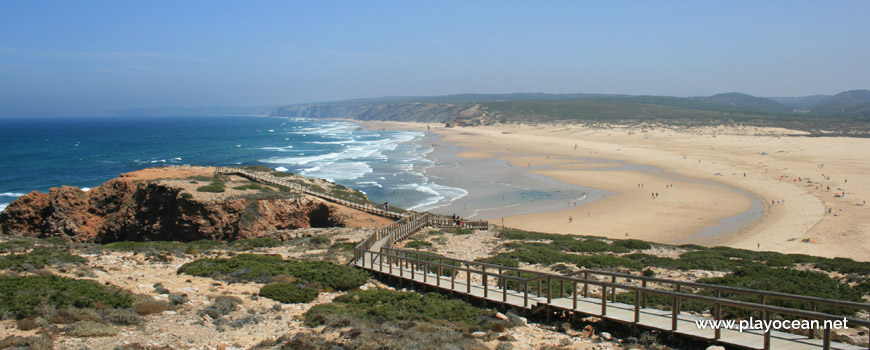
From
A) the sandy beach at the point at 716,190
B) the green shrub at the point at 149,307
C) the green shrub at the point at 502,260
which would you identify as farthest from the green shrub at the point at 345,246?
the sandy beach at the point at 716,190

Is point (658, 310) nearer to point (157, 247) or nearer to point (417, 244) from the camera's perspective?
point (417, 244)

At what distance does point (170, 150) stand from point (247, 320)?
301ft

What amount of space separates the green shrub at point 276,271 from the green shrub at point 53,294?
2.76 meters

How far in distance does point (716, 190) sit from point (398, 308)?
130ft

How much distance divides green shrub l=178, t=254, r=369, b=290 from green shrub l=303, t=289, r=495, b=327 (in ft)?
3.26

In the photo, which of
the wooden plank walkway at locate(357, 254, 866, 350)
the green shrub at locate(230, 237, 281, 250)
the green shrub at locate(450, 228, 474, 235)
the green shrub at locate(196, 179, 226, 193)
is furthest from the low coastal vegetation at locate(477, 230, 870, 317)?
the green shrub at locate(196, 179, 226, 193)

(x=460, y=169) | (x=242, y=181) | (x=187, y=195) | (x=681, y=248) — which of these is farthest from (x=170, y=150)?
(x=681, y=248)

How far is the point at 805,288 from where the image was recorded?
11672 millimetres

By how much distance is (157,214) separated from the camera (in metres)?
24.0

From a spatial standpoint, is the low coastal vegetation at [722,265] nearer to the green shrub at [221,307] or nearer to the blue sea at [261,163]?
the green shrub at [221,307]

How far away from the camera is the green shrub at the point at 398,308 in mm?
9203

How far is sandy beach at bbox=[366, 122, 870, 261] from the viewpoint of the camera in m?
28.4

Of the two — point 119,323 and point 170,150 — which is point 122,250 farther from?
point 170,150

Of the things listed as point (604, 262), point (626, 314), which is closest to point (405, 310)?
point (626, 314)
